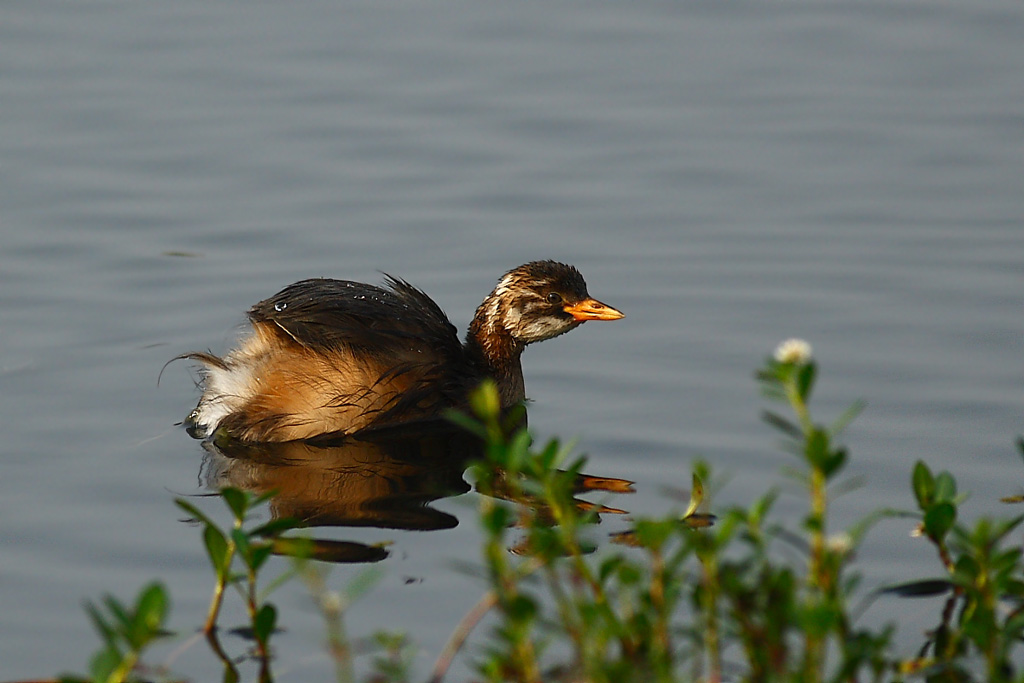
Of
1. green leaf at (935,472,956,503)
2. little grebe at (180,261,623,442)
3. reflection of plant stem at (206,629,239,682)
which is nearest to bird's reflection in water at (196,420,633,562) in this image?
little grebe at (180,261,623,442)

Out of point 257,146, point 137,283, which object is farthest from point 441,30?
point 137,283

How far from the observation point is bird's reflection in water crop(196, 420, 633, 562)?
18.8ft

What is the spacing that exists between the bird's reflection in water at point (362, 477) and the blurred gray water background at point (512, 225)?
166 millimetres

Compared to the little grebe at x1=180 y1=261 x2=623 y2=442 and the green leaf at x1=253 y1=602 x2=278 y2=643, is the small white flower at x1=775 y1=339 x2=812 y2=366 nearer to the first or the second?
the green leaf at x1=253 y1=602 x2=278 y2=643

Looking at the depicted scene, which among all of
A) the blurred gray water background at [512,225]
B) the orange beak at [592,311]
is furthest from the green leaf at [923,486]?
the orange beak at [592,311]

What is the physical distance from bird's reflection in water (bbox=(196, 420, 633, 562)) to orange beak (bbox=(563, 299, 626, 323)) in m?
0.85

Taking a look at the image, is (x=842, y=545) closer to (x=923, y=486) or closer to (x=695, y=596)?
(x=695, y=596)

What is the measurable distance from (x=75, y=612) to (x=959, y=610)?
2636 millimetres

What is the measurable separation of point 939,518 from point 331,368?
345 cm

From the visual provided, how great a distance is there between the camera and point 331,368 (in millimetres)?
6875

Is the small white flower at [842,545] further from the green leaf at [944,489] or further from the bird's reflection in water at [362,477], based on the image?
the bird's reflection in water at [362,477]

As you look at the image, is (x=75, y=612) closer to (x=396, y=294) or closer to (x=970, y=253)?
(x=396, y=294)

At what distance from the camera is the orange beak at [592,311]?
24.4 feet

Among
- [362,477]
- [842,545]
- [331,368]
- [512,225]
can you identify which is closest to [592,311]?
[331,368]
